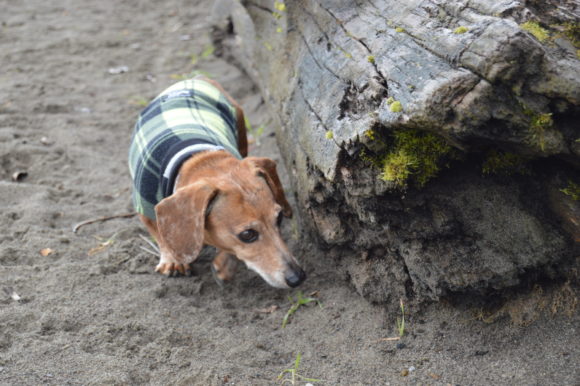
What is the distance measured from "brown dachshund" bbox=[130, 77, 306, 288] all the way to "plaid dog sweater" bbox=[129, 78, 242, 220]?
0.09 feet

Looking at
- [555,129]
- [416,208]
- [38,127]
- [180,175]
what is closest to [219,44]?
[38,127]

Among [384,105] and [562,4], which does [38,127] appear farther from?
[562,4]

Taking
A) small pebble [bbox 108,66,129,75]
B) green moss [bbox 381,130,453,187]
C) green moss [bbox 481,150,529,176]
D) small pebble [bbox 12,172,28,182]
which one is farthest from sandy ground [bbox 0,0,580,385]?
small pebble [bbox 108,66,129,75]

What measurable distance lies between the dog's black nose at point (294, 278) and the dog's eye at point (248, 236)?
315 millimetres

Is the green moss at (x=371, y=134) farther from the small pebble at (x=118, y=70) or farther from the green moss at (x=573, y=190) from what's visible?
the small pebble at (x=118, y=70)

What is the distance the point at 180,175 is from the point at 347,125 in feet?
4.63

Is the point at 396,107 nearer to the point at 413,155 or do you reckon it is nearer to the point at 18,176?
the point at 413,155

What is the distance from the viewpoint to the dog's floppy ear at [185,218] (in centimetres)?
332

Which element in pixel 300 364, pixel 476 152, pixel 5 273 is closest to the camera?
pixel 476 152

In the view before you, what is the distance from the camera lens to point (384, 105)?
247 centimetres

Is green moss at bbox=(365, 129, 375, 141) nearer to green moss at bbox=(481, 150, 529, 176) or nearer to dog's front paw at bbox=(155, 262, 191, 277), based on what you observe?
green moss at bbox=(481, 150, 529, 176)

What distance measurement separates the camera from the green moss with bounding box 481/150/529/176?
262 cm

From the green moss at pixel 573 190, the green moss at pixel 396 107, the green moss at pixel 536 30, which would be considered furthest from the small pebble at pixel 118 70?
the green moss at pixel 573 190

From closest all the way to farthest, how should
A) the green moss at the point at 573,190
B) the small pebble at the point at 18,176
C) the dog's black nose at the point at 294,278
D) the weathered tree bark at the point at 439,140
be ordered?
1. the weathered tree bark at the point at 439,140
2. the green moss at the point at 573,190
3. the dog's black nose at the point at 294,278
4. the small pebble at the point at 18,176
